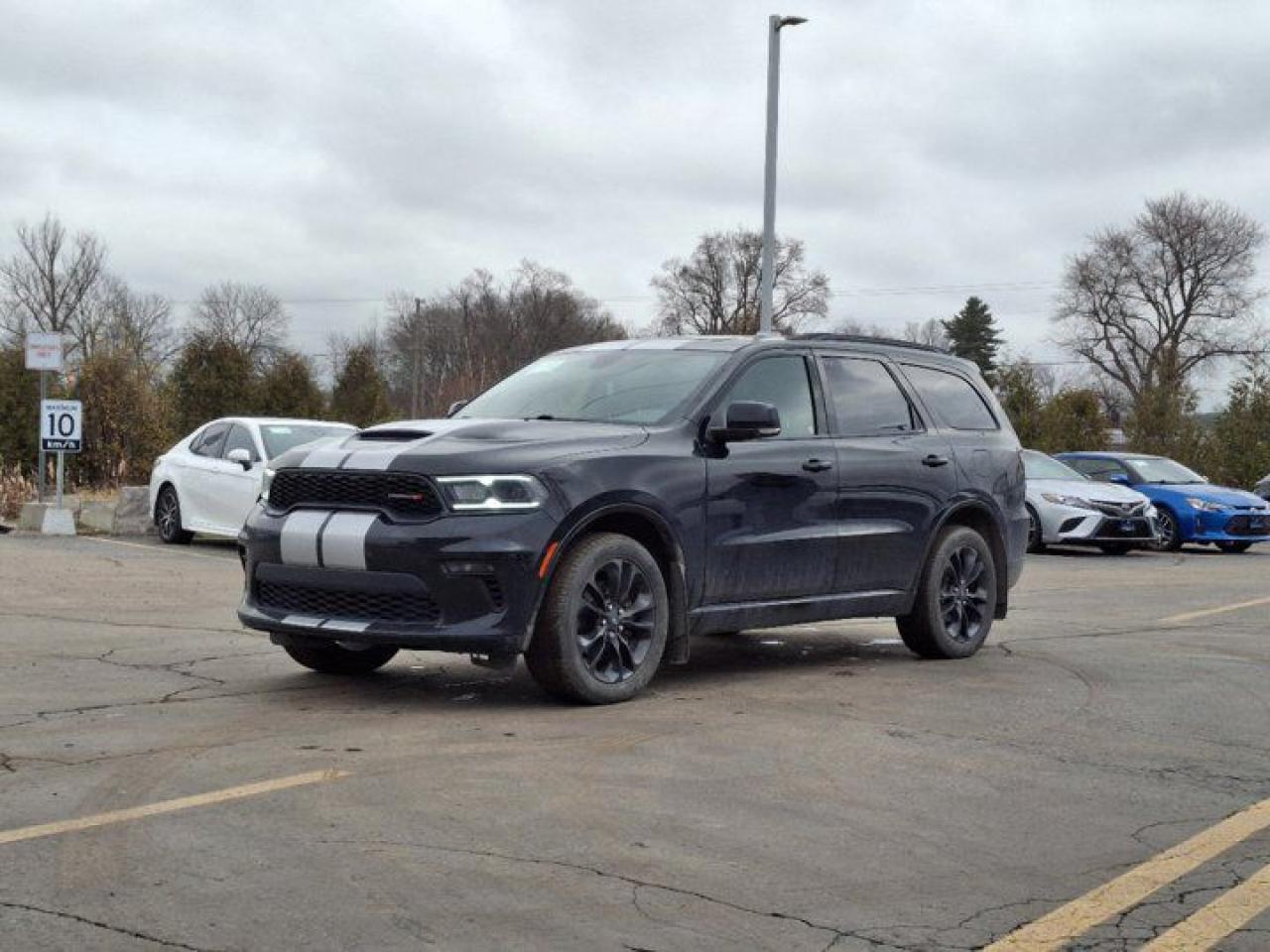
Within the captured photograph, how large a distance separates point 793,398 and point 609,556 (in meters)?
1.85

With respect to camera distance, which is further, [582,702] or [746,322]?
[746,322]

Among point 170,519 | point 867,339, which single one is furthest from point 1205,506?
point 867,339

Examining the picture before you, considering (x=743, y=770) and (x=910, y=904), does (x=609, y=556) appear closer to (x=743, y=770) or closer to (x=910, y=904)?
(x=743, y=770)

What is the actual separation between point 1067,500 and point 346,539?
1609 cm

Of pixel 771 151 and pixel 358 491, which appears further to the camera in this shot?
pixel 771 151

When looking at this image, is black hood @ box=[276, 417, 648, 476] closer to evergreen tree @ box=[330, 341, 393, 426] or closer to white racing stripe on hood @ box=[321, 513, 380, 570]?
white racing stripe on hood @ box=[321, 513, 380, 570]

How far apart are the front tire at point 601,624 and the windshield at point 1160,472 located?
58.4 ft

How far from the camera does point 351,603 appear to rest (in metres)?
7.04

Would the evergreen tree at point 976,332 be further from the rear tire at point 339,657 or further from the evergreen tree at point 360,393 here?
the rear tire at point 339,657

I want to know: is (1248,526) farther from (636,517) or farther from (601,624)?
(601,624)

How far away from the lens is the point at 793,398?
8.55m

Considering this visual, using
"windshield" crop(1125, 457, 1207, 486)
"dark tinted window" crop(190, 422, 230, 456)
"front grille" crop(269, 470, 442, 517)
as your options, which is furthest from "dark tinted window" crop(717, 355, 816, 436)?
"windshield" crop(1125, 457, 1207, 486)

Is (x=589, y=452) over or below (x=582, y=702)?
over

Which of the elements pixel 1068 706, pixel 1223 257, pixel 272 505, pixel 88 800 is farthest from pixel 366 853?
pixel 1223 257
